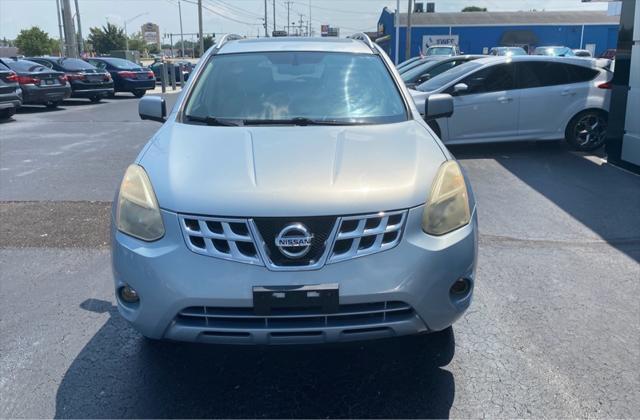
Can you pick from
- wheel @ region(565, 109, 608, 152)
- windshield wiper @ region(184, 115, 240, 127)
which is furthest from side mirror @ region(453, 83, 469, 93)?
windshield wiper @ region(184, 115, 240, 127)

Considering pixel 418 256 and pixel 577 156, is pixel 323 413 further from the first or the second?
pixel 577 156

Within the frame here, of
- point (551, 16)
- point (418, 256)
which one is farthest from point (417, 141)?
point (551, 16)

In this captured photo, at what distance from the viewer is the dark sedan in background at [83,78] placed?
19.8 meters

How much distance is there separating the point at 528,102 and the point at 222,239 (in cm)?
802

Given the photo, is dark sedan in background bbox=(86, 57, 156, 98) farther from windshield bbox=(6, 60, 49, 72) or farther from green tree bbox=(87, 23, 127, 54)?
green tree bbox=(87, 23, 127, 54)

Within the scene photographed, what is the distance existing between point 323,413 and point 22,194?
5.80 meters

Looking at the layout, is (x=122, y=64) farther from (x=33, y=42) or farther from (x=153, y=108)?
(x=33, y=42)

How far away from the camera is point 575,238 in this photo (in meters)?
5.66

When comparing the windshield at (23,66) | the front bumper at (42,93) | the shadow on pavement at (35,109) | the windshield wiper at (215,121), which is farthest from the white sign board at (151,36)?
the windshield wiper at (215,121)

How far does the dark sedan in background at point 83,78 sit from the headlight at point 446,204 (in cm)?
1905

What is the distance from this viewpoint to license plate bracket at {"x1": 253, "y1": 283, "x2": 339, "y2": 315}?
104 inches

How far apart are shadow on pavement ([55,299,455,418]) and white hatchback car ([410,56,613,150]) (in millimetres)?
6584

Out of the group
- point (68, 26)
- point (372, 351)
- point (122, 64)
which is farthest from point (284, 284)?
point (68, 26)

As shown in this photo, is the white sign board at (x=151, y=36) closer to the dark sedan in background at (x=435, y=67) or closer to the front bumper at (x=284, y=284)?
the dark sedan in background at (x=435, y=67)
